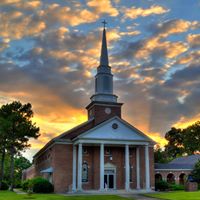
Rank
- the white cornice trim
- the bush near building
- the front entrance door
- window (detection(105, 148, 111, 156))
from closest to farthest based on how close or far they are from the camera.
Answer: the bush near building, the white cornice trim, the front entrance door, window (detection(105, 148, 111, 156))

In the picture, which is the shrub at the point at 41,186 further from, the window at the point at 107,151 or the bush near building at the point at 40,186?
the window at the point at 107,151

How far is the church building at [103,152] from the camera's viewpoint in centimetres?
4359

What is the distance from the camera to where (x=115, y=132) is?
147 ft

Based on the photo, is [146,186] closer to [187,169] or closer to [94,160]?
[94,160]

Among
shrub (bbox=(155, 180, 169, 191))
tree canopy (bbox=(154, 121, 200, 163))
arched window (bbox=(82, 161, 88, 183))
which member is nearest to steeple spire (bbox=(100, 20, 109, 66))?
arched window (bbox=(82, 161, 88, 183))

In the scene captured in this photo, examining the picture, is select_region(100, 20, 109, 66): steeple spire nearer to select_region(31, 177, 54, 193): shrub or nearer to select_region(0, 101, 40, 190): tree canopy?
select_region(0, 101, 40, 190): tree canopy

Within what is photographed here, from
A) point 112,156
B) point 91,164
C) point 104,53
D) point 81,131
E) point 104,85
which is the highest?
point 104,53

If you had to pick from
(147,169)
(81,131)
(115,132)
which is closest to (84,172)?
(81,131)

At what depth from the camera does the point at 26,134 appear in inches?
1900

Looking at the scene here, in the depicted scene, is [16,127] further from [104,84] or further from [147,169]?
[147,169]

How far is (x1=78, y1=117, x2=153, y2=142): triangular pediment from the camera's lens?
4375 centimetres

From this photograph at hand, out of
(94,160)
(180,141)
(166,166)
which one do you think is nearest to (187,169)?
(166,166)

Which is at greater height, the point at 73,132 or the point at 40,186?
the point at 73,132

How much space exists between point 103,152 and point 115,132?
3.22 metres
